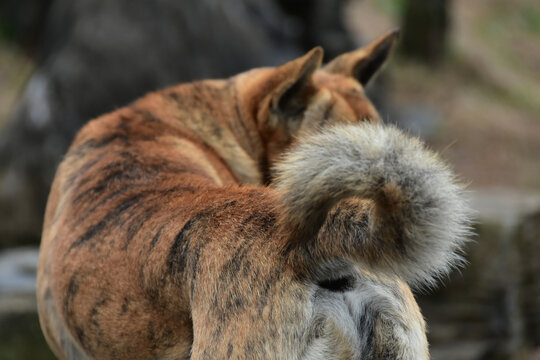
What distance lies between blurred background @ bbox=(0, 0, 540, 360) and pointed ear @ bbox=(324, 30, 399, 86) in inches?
21.3

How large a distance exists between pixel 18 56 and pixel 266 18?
5.66 metres

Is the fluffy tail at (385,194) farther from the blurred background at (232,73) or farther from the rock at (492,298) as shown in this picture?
the rock at (492,298)

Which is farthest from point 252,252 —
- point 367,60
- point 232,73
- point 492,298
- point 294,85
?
point 232,73

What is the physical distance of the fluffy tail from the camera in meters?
2.00

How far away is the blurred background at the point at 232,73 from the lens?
6516 millimetres

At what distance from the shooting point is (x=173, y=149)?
3424 mm

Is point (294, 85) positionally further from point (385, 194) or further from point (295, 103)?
point (385, 194)

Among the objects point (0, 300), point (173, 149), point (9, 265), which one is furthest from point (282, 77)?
point (9, 265)

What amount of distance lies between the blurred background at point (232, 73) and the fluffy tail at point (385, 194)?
5.40 feet

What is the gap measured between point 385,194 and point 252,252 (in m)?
0.49

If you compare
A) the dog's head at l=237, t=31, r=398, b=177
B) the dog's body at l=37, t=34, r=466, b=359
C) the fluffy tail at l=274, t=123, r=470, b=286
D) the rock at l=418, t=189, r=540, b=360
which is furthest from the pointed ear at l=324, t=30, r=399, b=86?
the rock at l=418, t=189, r=540, b=360

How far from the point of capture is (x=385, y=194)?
2.01 meters

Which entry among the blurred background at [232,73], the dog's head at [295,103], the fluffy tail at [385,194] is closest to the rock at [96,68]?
the blurred background at [232,73]

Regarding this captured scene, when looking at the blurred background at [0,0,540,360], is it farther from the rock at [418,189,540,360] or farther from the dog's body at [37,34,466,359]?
the dog's body at [37,34,466,359]
